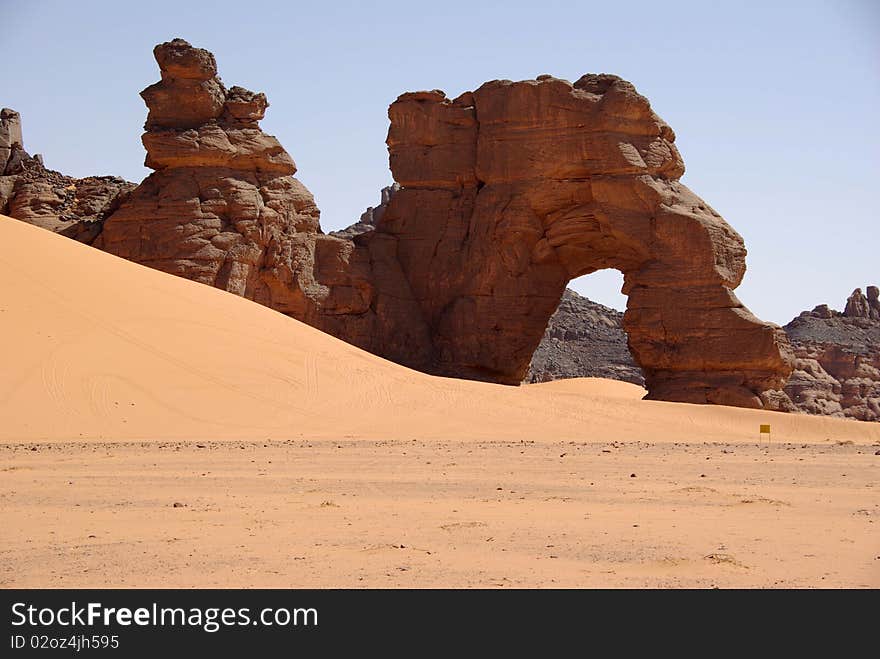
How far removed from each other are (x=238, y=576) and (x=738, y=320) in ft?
72.7

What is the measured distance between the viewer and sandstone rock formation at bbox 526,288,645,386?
154 ft

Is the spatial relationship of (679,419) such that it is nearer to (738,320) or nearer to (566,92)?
(738,320)

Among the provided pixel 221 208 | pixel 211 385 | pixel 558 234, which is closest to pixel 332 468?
pixel 211 385

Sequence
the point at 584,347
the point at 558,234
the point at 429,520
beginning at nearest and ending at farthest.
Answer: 1. the point at 429,520
2. the point at 558,234
3. the point at 584,347

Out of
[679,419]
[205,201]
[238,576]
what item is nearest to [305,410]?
[679,419]

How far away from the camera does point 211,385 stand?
15812mm

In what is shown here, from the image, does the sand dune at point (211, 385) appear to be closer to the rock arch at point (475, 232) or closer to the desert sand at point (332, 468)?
the desert sand at point (332, 468)

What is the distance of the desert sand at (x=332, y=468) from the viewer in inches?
232

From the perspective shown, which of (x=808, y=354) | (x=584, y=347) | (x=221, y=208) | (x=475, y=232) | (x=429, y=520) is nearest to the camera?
(x=429, y=520)

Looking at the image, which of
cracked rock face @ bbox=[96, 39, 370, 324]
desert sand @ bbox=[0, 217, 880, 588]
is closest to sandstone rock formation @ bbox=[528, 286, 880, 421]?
cracked rock face @ bbox=[96, 39, 370, 324]

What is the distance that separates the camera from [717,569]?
5762 mm

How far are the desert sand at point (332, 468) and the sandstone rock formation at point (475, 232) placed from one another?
21.1ft

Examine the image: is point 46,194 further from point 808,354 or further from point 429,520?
point 808,354

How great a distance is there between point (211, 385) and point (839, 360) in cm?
3670
